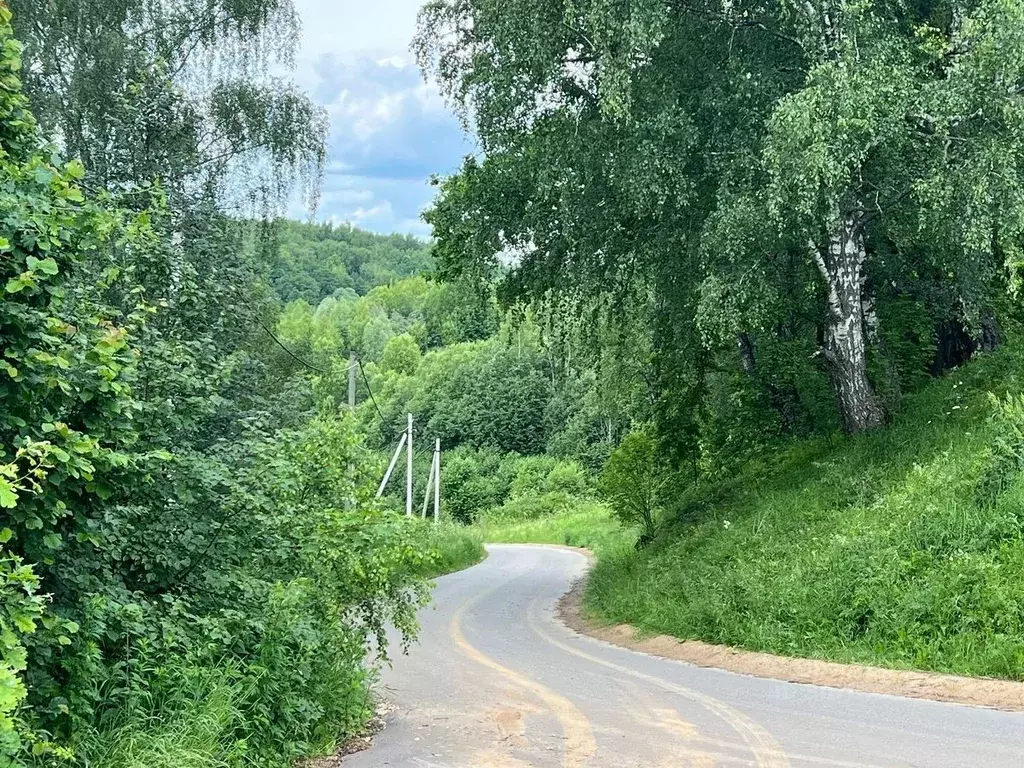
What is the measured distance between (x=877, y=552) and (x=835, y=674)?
2.38 m

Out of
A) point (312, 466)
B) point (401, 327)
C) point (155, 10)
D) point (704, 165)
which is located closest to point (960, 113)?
point (704, 165)

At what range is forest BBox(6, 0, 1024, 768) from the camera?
17.2ft

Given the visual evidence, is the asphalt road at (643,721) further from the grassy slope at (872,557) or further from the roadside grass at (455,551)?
the roadside grass at (455,551)

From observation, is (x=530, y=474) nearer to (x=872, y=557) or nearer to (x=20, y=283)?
(x=872, y=557)

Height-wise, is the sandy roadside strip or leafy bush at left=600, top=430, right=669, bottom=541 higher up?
leafy bush at left=600, top=430, right=669, bottom=541

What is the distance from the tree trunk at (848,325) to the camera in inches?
582

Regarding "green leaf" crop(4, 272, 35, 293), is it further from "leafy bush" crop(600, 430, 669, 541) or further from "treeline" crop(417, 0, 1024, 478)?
"leafy bush" crop(600, 430, 669, 541)

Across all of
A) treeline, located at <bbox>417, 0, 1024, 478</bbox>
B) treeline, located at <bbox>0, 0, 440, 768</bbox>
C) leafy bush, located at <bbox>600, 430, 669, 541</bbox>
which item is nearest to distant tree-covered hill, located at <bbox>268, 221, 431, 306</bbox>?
leafy bush, located at <bbox>600, 430, 669, 541</bbox>

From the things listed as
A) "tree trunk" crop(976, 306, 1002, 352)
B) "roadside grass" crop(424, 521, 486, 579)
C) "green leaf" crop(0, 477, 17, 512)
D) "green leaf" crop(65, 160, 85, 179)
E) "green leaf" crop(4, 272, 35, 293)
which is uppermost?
"tree trunk" crop(976, 306, 1002, 352)

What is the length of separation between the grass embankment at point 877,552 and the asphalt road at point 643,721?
140 cm

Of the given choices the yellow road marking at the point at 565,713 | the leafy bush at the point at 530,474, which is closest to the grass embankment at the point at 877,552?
the yellow road marking at the point at 565,713

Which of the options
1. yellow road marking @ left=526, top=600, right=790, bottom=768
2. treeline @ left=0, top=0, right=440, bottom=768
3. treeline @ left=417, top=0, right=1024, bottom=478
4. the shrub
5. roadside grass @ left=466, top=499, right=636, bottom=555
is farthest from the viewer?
the shrub

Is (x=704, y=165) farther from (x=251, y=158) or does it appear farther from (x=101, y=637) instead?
(x=101, y=637)

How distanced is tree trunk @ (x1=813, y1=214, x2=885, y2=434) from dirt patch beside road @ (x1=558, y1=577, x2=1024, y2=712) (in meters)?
5.45
